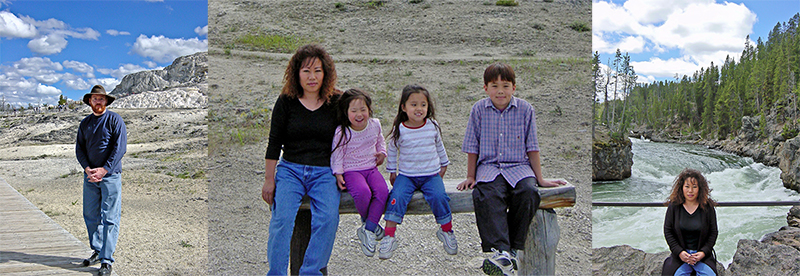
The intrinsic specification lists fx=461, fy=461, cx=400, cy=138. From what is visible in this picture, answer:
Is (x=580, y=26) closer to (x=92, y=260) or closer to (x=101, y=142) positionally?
(x=101, y=142)

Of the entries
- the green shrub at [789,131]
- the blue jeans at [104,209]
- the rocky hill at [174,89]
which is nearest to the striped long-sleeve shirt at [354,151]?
the blue jeans at [104,209]

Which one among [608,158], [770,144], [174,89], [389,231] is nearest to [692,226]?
[389,231]

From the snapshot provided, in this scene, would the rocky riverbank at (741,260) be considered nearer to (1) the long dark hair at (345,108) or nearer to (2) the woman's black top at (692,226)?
(2) the woman's black top at (692,226)

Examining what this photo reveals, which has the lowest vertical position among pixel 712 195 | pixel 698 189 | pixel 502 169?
pixel 712 195

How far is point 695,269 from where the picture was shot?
2617 millimetres

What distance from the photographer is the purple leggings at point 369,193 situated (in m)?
2.41

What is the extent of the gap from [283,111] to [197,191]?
317 inches

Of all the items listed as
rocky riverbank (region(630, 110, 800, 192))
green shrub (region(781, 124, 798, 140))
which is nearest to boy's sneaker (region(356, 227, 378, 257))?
rocky riverbank (region(630, 110, 800, 192))

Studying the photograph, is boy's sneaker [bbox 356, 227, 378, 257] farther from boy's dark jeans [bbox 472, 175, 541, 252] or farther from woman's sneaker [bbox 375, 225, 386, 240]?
boy's dark jeans [bbox 472, 175, 541, 252]

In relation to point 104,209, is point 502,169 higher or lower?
higher

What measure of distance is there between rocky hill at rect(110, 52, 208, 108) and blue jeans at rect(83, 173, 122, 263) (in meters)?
27.5

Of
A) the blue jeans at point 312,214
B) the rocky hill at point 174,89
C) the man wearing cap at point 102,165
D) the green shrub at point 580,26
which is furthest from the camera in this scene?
the rocky hill at point 174,89

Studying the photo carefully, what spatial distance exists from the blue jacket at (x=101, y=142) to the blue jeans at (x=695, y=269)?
4090 mm

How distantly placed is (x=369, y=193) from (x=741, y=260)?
385 centimetres
